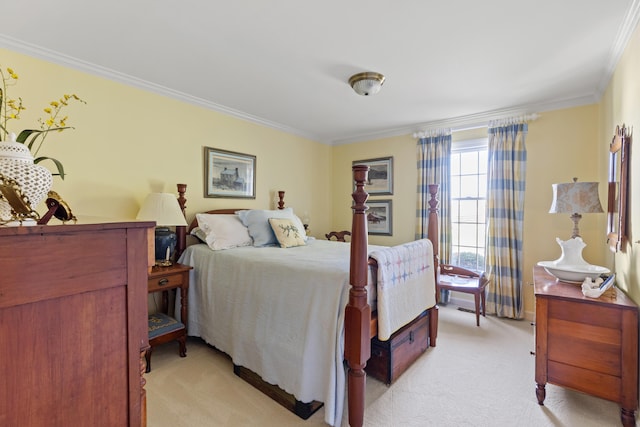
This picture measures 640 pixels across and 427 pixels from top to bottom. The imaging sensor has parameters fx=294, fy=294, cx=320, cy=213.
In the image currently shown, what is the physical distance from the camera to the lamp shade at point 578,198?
7.35 ft

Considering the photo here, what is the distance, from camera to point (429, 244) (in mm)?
2643

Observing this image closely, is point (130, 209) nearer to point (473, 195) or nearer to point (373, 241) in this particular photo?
point (373, 241)

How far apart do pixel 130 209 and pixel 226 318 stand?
4.59ft

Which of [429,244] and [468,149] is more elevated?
[468,149]

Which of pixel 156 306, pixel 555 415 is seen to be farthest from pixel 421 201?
pixel 156 306

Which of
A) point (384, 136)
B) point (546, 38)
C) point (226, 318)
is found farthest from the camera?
point (384, 136)

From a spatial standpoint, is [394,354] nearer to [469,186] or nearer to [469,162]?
[469,186]

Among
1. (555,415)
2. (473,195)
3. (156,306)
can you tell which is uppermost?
(473,195)

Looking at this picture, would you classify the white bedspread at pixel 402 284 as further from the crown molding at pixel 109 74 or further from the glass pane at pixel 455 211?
the crown molding at pixel 109 74

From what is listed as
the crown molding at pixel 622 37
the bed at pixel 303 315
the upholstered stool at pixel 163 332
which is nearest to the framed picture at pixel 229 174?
the bed at pixel 303 315

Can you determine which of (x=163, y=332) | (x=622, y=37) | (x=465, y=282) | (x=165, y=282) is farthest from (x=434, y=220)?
(x=163, y=332)

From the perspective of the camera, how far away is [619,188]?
213 cm

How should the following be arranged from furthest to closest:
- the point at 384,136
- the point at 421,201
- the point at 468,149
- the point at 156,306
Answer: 1. the point at 384,136
2. the point at 421,201
3. the point at 468,149
4. the point at 156,306

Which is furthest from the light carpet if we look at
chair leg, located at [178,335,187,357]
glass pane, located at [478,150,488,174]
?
glass pane, located at [478,150,488,174]
